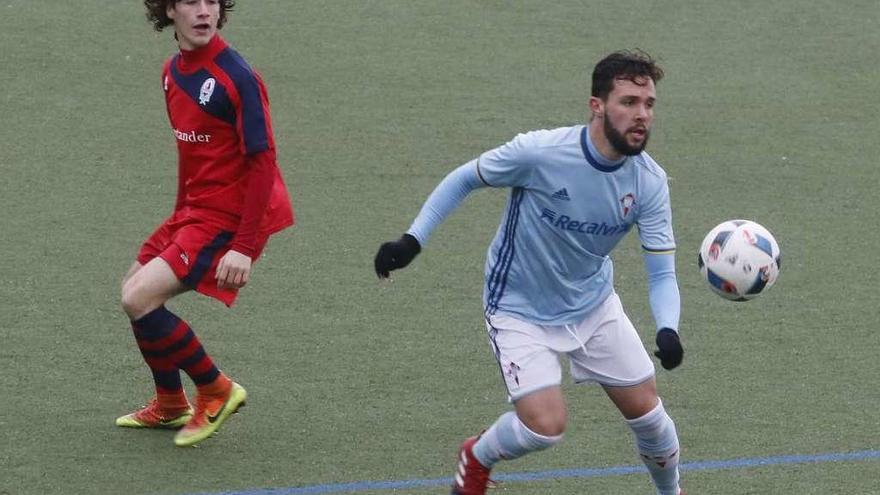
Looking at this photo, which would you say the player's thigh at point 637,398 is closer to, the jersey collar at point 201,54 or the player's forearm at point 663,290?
the player's forearm at point 663,290

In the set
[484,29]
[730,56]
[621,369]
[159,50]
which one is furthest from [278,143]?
[621,369]

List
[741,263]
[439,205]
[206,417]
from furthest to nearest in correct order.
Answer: [206,417] < [741,263] < [439,205]

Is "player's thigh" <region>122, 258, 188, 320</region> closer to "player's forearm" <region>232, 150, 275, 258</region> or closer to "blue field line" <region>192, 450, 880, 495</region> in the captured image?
"player's forearm" <region>232, 150, 275, 258</region>

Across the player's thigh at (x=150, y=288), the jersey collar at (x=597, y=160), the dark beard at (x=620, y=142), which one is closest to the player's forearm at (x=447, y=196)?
the jersey collar at (x=597, y=160)

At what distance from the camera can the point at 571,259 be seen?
586 cm

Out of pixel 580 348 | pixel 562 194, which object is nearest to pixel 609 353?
pixel 580 348

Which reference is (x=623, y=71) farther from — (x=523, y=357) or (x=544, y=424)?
(x=544, y=424)

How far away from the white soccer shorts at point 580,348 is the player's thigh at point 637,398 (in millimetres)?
22

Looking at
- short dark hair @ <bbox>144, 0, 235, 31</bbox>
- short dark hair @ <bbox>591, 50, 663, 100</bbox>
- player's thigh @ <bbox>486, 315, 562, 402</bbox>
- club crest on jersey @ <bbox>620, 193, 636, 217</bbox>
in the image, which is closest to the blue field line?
player's thigh @ <bbox>486, 315, 562, 402</bbox>

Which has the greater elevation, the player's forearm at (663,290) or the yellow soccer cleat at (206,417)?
the player's forearm at (663,290)

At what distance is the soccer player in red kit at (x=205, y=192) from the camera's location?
6.30m

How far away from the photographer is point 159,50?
39.1 ft

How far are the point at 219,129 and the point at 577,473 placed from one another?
1.99m

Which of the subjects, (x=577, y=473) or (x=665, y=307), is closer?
(x=665, y=307)
